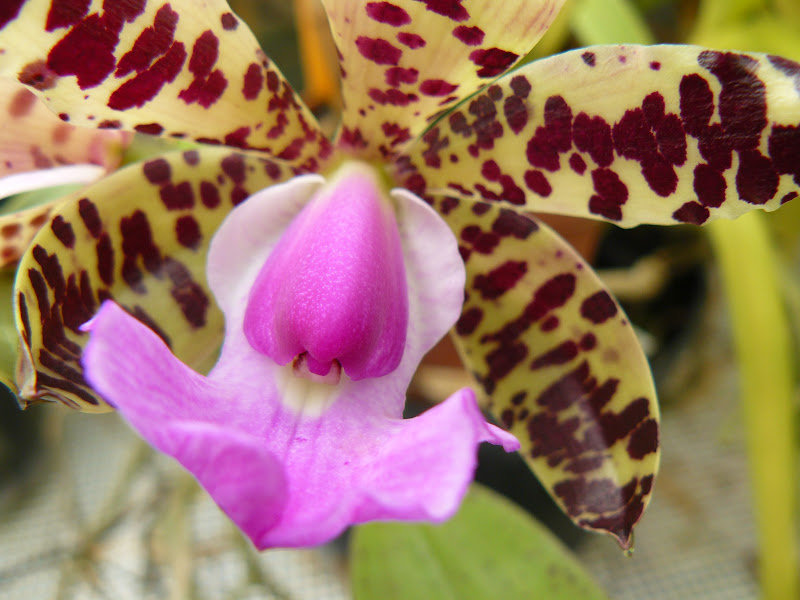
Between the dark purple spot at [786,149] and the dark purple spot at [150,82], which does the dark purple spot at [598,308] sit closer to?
the dark purple spot at [786,149]

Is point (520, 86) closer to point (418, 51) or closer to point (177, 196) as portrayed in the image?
point (418, 51)

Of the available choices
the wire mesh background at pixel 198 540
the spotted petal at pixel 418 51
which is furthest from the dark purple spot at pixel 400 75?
the wire mesh background at pixel 198 540

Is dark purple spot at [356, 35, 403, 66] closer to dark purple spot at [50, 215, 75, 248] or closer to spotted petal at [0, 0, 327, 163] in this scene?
spotted petal at [0, 0, 327, 163]

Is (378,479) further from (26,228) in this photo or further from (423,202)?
(26,228)

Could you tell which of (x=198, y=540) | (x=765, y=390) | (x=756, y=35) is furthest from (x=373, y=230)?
(x=198, y=540)

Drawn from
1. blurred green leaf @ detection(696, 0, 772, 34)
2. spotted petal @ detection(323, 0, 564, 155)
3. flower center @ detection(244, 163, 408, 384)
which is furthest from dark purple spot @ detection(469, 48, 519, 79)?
blurred green leaf @ detection(696, 0, 772, 34)

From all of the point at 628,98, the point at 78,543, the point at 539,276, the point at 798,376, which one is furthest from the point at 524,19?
the point at 78,543
